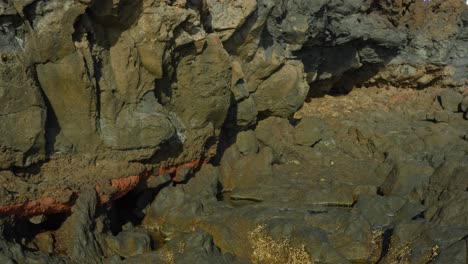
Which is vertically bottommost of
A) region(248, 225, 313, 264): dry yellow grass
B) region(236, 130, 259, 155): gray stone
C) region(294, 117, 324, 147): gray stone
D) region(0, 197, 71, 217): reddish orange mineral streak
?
region(294, 117, 324, 147): gray stone

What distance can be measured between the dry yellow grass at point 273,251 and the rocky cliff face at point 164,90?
125 mm

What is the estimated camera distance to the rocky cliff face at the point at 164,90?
10.6m

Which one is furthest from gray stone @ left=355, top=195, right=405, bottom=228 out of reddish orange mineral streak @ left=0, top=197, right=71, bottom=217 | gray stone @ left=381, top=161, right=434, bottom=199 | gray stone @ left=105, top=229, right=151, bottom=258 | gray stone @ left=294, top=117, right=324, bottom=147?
reddish orange mineral streak @ left=0, top=197, right=71, bottom=217

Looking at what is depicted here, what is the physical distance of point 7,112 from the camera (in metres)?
10.3

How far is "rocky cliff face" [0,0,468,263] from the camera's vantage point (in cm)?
1055

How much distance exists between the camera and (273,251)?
11461 millimetres

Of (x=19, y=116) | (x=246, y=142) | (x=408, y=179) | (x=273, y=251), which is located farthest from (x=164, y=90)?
(x=408, y=179)

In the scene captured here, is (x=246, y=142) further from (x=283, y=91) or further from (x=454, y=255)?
(x=454, y=255)

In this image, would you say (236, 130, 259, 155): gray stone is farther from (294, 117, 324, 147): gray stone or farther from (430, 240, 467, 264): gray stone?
(430, 240, 467, 264): gray stone

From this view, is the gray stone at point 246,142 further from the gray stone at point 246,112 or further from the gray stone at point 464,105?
the gray stone at point 464,105

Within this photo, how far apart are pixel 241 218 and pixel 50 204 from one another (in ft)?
13.3

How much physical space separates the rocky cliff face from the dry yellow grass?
125 millimetres

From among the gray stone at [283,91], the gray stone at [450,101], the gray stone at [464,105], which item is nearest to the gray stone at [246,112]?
the gray stone at [283,91]

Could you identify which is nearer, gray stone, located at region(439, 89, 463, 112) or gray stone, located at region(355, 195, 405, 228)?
gray stone, located at region(355, 195, 405, 228)
